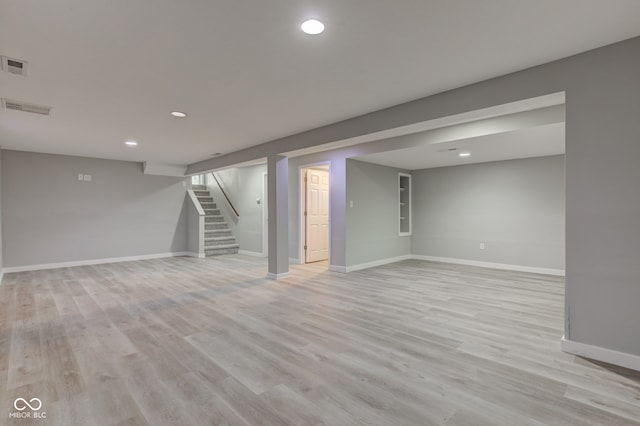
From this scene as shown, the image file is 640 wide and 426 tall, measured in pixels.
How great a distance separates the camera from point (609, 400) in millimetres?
1858

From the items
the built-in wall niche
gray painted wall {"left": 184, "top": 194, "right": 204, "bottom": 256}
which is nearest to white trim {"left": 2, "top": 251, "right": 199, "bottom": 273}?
gray painted wall {"left": 184, "top": 194, "right": 204, "bottom": 256}

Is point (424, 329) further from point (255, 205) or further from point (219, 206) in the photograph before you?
point (219, 206)

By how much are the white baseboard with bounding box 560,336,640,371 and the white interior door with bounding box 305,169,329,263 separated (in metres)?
4.80

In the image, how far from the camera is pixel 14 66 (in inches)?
99.9

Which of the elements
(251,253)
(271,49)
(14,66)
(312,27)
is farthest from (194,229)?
(312,27)

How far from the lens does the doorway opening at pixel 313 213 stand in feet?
21.7

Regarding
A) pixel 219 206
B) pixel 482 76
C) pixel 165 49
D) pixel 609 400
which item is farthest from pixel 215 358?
pixel 219 206

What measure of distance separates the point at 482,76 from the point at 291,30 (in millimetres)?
1814

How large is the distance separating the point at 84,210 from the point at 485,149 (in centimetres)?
810

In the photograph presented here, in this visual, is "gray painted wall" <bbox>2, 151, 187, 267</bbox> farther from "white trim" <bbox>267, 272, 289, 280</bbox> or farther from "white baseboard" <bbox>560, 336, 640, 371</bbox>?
"white baseboard" <bbox>560, 336, 640, 371</bbox>

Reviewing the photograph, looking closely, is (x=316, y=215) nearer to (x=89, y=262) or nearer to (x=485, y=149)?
(x=485, y=149)

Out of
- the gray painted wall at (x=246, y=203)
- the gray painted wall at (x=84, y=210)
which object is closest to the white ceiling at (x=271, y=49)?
the gray painted wall at (x=84, y=210)

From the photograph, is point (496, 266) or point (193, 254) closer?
point (496, 266)

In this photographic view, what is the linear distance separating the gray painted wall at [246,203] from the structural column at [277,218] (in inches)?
97.7
